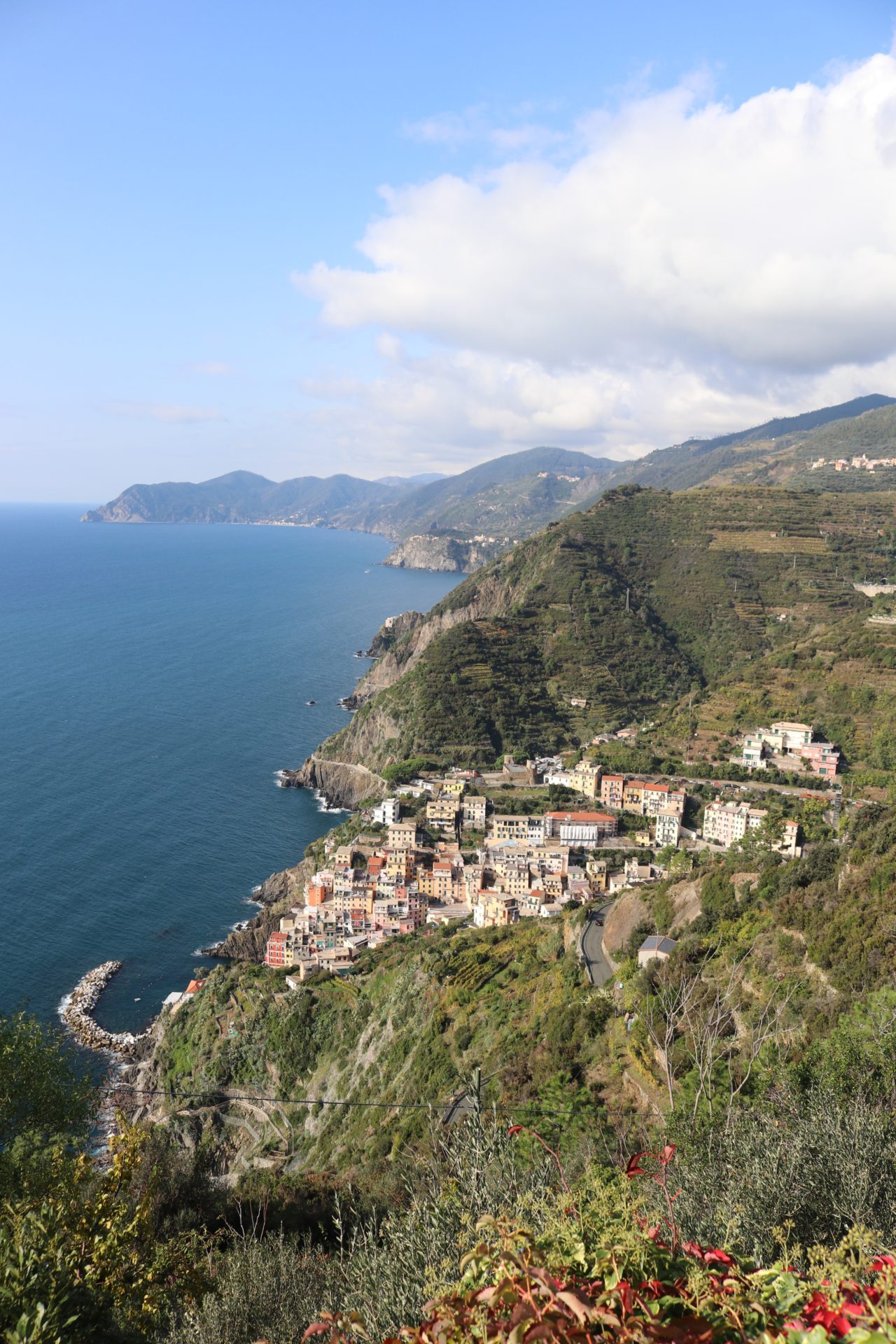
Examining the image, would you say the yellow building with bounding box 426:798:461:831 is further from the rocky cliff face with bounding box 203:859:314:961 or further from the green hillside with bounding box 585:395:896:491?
the green hillside with bounding box 585:395:896:491

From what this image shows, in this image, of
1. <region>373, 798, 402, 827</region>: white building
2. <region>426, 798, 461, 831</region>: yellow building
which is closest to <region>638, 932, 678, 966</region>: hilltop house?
<region>426, 798, 461, 831</region>: yellow building

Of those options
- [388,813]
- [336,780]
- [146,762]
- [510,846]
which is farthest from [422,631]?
[510,846]

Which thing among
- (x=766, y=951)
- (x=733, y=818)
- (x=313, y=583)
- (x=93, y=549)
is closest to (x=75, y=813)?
(x=733, y=818)

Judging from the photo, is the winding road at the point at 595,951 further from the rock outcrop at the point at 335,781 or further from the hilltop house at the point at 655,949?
the rock outcrop at the point at 335,781

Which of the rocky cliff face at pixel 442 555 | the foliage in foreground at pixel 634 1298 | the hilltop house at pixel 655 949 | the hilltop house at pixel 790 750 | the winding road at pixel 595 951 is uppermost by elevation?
the rocky cliff face at pixel 442 555

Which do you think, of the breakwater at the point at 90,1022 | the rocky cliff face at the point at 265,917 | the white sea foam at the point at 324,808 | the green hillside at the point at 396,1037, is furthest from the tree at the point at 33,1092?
the white sea foam at the point at 324,808
